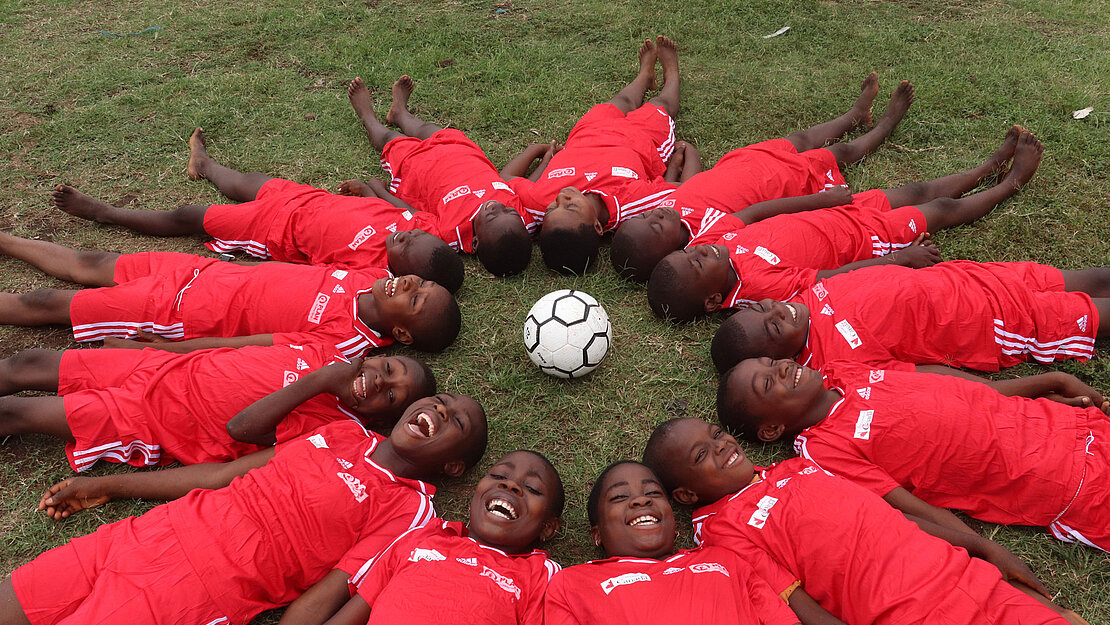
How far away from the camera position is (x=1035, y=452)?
3102 mm

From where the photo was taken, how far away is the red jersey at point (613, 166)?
4.61m

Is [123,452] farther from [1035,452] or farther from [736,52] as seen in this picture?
[736,52]

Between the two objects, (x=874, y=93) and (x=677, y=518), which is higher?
(x=874, y=93)

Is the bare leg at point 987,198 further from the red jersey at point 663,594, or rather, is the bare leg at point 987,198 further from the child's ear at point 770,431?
the red jersey at point 663,594

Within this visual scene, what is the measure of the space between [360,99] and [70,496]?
3.57 m

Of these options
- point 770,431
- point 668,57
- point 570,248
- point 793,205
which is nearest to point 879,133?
point 793,205

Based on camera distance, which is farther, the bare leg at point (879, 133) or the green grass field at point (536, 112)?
the bare leg at point (879, 133)

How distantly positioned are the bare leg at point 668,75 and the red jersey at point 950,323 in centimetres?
252

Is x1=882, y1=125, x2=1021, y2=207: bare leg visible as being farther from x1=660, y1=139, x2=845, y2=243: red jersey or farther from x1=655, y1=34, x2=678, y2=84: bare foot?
x1=655, y1=34, x2=678, y2=84: bare foot

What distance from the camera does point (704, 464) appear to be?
3141 mm

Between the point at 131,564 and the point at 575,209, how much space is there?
3.00 metres

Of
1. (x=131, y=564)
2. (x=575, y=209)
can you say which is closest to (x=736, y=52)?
(x=575, y=209)

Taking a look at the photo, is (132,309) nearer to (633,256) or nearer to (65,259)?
(65,259)

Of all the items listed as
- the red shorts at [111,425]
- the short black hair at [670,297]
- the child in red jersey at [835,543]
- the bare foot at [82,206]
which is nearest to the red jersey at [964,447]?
the child in red jersey at [835,543]
